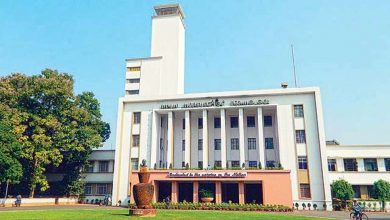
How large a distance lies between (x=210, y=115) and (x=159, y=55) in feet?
73.7

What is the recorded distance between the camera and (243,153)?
4009cm

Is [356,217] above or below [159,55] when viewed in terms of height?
below

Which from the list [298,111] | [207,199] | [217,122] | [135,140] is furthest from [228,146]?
[135,140]

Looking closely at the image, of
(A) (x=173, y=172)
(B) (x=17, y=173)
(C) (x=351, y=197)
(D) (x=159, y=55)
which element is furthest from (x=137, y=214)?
(D) (x=159, y=55)

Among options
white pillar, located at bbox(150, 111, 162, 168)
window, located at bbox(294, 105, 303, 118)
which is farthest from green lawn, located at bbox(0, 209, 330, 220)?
window, located at bbox(294, 105, 303, 118)

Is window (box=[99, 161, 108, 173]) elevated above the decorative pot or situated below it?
above

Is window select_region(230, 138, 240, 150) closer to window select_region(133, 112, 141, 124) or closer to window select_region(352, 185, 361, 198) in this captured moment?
window select_region(133, 112, 141, 124)

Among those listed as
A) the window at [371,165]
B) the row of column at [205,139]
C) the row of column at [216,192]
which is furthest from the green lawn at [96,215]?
the window at [371,165]

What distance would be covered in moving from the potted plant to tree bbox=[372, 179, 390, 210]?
1933 cm

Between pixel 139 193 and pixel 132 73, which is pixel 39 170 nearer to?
pixel 139 193

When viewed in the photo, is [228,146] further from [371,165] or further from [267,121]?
[371,165]

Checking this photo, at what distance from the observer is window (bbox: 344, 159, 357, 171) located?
41281 mm

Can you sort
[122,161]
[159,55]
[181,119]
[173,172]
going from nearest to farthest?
[173,172]
[122,161]
[181,119]
[159,55]

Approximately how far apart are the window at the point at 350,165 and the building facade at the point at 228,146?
6.30m
